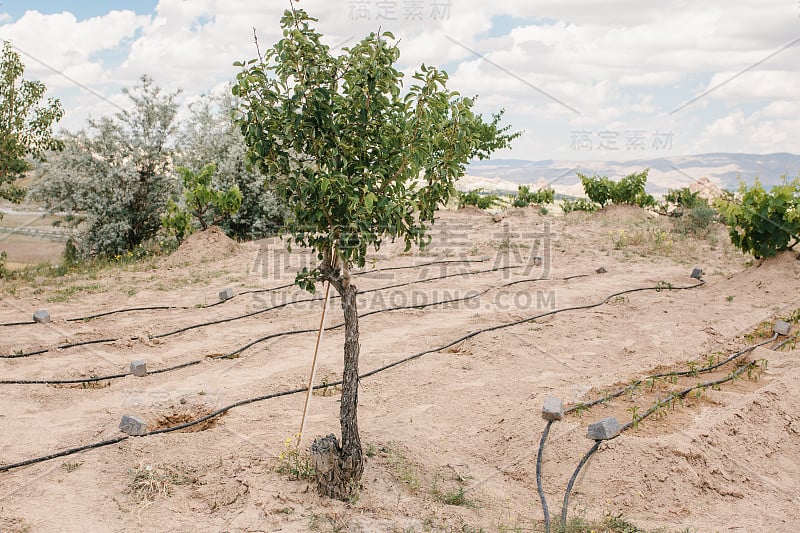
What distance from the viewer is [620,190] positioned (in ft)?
60.3

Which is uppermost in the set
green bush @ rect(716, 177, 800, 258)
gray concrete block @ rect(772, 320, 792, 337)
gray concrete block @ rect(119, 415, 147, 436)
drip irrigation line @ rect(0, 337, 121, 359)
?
green bush @ rect(716, 177, 800, 258)

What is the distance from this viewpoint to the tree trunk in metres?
4.02

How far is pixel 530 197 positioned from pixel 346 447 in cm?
1886

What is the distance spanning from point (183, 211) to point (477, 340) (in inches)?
362

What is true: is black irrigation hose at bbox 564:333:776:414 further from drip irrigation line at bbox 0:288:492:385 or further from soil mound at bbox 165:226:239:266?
soil mound at bbox 165:226:239:266

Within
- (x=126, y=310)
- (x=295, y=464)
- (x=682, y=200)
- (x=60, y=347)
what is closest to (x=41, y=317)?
(x=126, y=310)

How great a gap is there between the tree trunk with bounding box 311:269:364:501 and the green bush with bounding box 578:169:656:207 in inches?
631

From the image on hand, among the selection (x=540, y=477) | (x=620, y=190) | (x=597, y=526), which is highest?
(x=620, y=190)

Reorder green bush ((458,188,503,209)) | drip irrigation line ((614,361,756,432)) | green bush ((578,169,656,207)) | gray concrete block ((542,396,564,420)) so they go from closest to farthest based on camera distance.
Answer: gray concrete block ((542,396,564,420)), drip irrigation line ((614,361,756,432)), green bush ((578,169,656,207)), green bush ((458,188,503,209))

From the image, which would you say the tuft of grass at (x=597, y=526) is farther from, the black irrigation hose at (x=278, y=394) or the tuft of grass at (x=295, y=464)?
the black irrigation hose at (x=278, y=394)

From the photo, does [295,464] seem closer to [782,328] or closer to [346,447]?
[346,447]

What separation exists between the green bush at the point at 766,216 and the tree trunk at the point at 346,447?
834 cm

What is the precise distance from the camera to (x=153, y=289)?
34.3 ft

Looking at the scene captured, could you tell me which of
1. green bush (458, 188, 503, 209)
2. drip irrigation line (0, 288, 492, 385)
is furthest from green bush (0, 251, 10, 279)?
green bush (458, 188, 503, 209)
